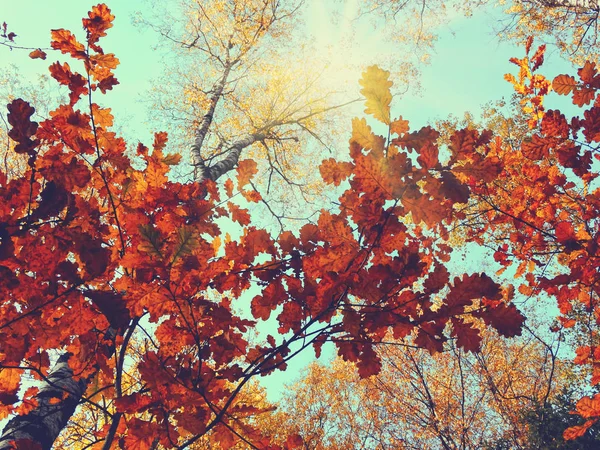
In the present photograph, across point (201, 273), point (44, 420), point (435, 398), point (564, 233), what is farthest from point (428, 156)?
point (435, 398)

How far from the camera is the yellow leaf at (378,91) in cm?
97

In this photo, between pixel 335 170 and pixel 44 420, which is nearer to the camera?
pixel 335 170

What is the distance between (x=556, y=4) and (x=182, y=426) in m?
7.24

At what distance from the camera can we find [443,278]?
3.81ft

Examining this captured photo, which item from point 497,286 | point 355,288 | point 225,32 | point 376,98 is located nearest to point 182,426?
point 355,288

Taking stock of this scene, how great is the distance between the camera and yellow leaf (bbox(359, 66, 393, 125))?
0.97 meters

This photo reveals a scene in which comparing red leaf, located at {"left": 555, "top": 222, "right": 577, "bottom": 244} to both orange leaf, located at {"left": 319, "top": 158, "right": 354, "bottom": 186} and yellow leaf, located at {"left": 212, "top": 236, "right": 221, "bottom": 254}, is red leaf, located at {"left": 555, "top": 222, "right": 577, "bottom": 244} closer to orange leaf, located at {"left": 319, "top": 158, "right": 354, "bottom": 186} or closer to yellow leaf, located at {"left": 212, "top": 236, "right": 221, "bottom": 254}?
orange leaf, located at {"left": 319, "top": 158, "right": 354, "bottom": 186}

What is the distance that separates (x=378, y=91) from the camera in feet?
3.20

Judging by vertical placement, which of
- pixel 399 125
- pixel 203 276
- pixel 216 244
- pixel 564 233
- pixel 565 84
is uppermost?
pixel 565 84

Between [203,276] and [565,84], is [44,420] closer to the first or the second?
[203,276]

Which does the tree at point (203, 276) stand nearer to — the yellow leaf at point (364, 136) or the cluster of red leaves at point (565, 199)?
the yellow leaf at point (364, 136)

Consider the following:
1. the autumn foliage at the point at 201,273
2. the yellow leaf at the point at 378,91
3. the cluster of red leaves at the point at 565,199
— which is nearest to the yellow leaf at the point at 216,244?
the autumn foliage at the point at 201,273

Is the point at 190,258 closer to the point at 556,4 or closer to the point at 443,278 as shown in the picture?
the point at 443,278

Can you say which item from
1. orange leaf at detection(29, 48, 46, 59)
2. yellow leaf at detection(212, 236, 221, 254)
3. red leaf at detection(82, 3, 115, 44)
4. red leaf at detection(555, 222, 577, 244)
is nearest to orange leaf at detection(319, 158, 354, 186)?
yellow leaf at detection(212, 236, 221, 254)
